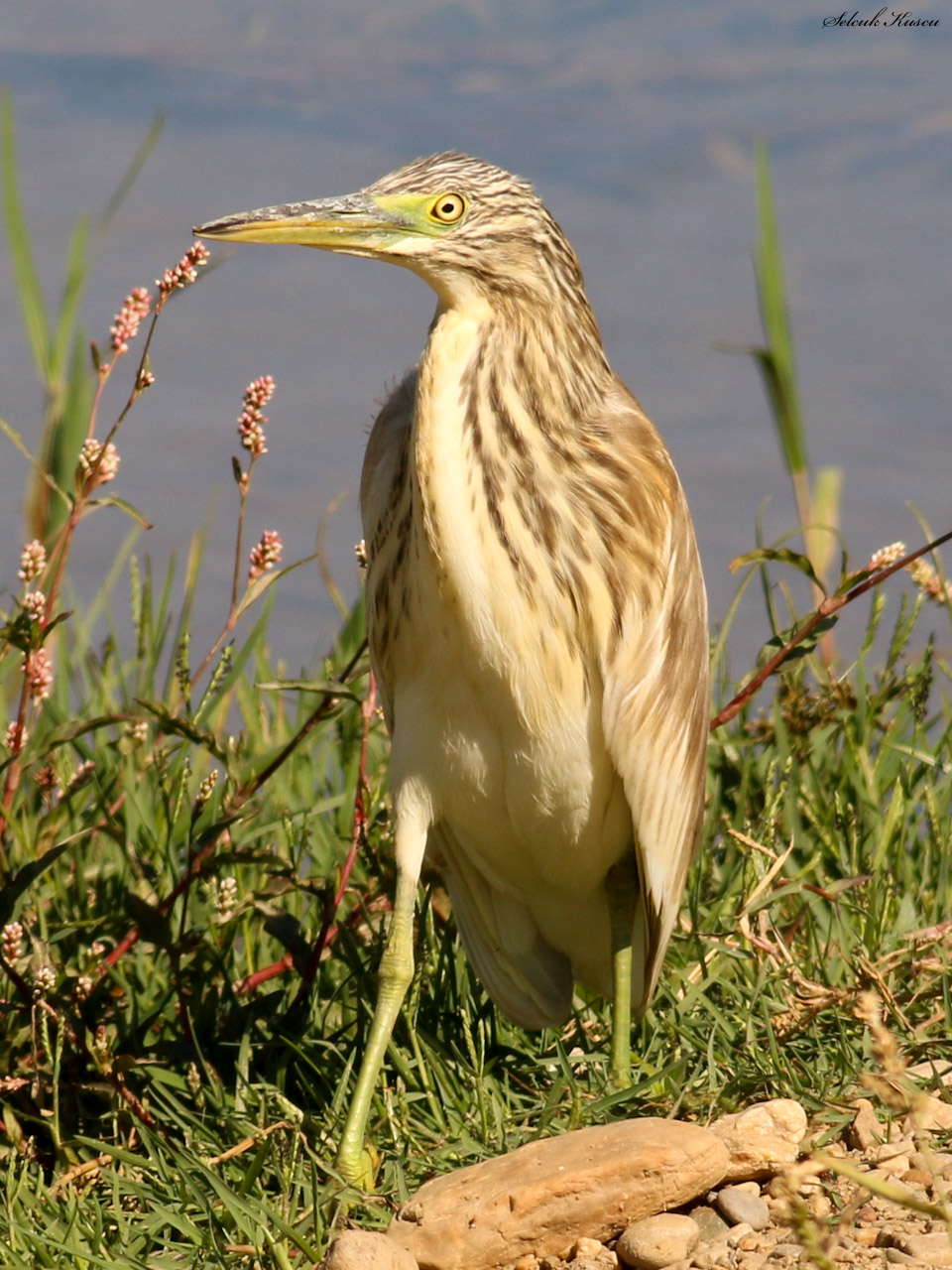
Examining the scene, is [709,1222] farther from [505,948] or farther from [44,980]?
[44,980]

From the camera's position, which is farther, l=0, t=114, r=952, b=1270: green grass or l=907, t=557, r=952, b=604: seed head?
l=907, t=557, r=952, b=604: seed head

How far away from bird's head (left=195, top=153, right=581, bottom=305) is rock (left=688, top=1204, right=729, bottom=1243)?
5.94ft

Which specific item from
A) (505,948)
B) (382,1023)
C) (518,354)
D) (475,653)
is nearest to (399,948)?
(382,1023)

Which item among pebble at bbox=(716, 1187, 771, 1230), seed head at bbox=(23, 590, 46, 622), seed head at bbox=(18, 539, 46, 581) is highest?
seed head at bbox=(18, 539, 46, 581)

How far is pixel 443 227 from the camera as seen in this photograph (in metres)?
3.26

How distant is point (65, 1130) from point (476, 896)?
105cm

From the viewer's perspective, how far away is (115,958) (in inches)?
142

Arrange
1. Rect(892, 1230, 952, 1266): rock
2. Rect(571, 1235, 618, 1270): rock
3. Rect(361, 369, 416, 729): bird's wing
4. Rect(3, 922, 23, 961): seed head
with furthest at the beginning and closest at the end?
1. Rect(361, 369, 416, 729): bird's wing
2. Rect(3, 922, 23, 961): seed head
3. Rect(571, 1235, 618, 1270): rock
4. Rect(892, 1230, 952, 1266): rock

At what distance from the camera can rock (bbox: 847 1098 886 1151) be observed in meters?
2.95

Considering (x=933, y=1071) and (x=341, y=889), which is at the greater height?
(x=341, y=889)

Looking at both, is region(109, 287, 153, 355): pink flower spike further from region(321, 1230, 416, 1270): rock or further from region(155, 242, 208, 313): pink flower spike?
region(321, 1230, 416, 1270): rock

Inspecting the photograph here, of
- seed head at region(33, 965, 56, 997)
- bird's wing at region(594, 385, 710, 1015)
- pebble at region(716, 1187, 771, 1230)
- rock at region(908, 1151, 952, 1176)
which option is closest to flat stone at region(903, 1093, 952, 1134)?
rock at region(908, 1151, 952, 1176)

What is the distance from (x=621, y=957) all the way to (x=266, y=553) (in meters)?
1.22

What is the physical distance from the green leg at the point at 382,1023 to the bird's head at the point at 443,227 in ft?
4.12
